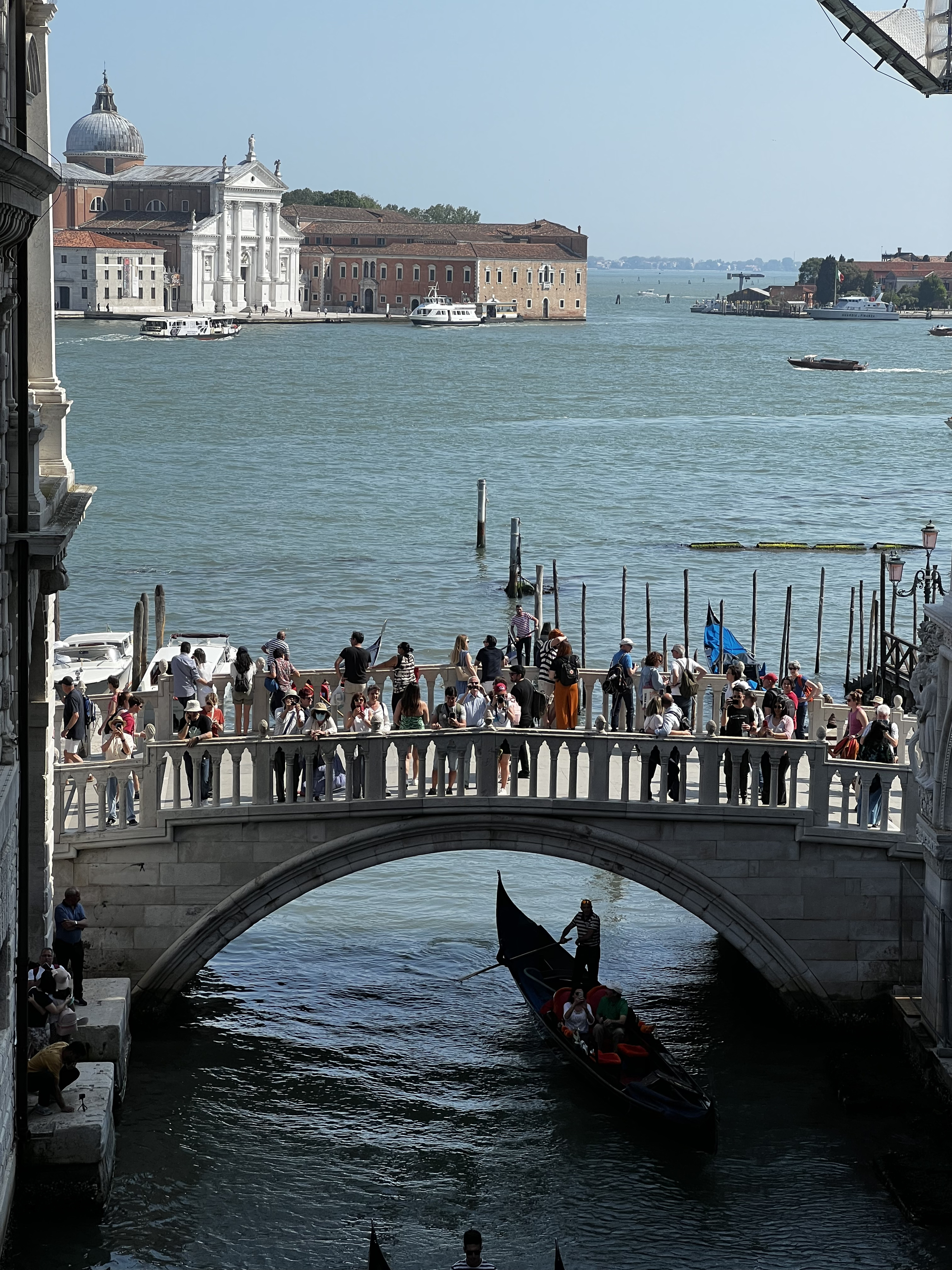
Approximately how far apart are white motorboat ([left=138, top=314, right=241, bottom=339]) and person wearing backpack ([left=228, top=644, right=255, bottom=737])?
10383 centimetres

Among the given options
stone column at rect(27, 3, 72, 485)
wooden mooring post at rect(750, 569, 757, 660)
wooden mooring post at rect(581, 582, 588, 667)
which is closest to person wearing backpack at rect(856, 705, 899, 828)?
stone column at rect(27, 3, 72, 485)

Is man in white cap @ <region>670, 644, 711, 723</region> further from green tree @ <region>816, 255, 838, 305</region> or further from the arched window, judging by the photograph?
green tree @ <region>816, 255, 838, 305</region>

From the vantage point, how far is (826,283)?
17225 cm

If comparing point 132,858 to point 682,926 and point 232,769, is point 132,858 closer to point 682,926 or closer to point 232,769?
point 232,769

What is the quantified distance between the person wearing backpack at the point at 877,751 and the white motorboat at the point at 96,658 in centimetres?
1095

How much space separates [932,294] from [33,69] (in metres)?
166

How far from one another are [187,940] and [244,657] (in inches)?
139

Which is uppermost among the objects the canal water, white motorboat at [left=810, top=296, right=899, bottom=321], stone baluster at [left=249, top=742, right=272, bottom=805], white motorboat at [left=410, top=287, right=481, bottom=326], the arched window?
white motorboat at [left=810, top=296, right=899, bottom=321]

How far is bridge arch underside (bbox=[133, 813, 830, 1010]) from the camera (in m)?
13.7

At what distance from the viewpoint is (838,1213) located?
1184 centimetres

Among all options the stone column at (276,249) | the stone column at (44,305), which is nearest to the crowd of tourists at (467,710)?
the stone column at (44,305)

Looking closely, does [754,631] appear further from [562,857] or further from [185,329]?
[185,329]

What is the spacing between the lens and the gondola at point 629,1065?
12.6 m

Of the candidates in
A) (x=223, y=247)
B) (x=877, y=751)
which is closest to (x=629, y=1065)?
(x=877, y=751)
